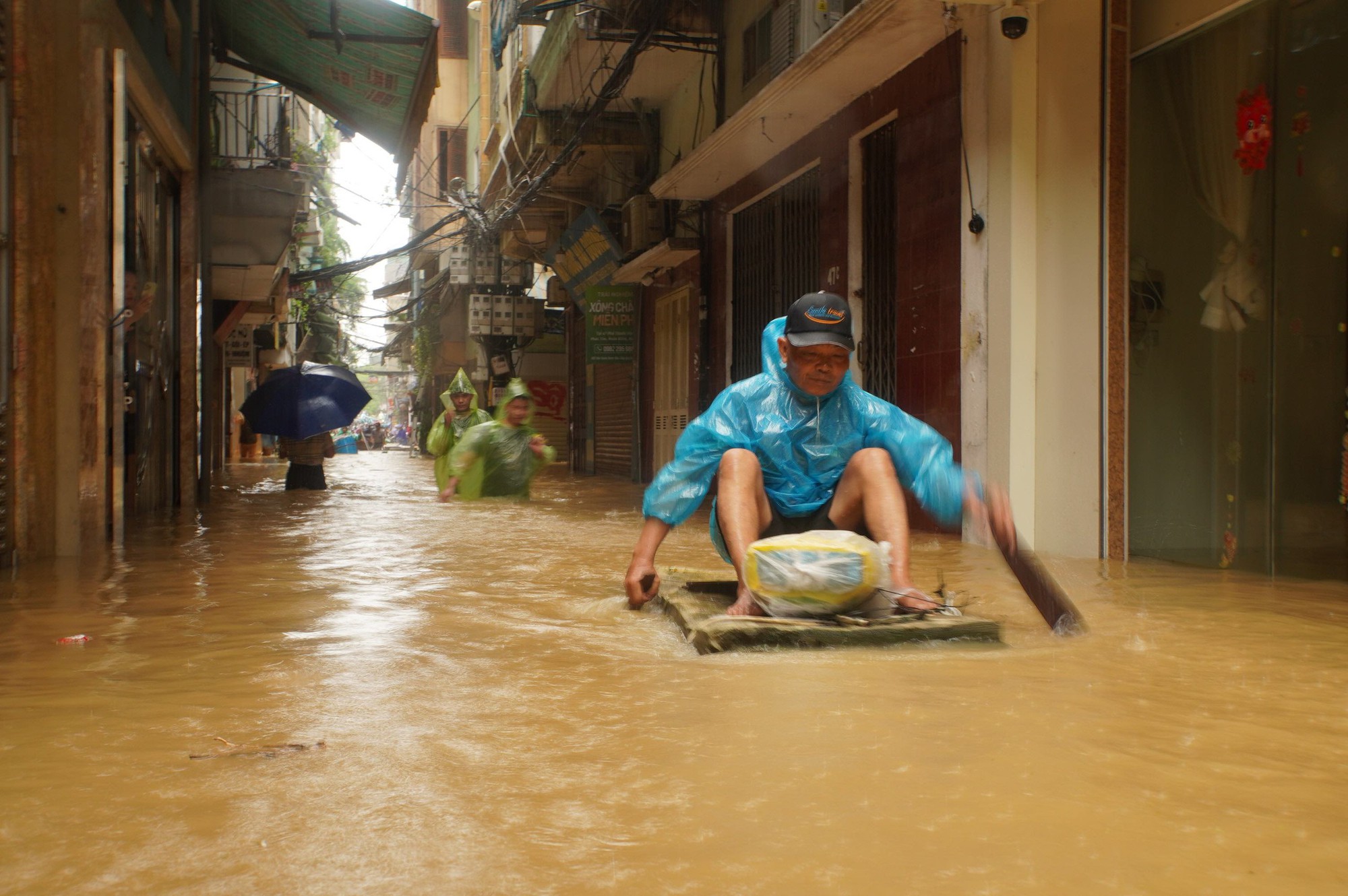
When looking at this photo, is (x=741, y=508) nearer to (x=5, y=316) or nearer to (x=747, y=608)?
(x=747, y=608)

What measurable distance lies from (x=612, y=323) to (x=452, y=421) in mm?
5319

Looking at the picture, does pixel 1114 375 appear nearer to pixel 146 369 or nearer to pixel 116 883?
pixel 116 883

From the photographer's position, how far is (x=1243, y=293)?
20.7 feet

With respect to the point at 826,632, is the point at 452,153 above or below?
above

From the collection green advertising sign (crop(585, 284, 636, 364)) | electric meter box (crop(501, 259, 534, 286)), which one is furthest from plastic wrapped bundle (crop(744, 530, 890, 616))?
electric meter box (crop(501, 259, 534, 286))

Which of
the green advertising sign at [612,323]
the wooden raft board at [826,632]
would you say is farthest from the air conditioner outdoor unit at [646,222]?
the wooden raft board at [826,632]

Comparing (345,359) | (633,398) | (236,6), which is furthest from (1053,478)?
(345,359)

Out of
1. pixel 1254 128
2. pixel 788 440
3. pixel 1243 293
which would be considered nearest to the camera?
pixel 788 440

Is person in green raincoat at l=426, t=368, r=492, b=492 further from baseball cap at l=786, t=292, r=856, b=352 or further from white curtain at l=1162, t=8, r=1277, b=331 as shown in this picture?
baseball cap at l=786, t=292, r=856, b=352

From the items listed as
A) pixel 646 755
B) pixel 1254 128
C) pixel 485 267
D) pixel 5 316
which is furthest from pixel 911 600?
pixel 485 267

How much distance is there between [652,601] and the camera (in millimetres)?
4488

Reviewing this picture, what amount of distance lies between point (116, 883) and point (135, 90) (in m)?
8.23

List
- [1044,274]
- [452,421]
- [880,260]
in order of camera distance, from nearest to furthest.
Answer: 1. [1044,274]
2. [880,260]
3. [452,421]

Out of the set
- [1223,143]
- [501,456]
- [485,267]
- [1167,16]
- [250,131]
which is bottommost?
[501,456]
